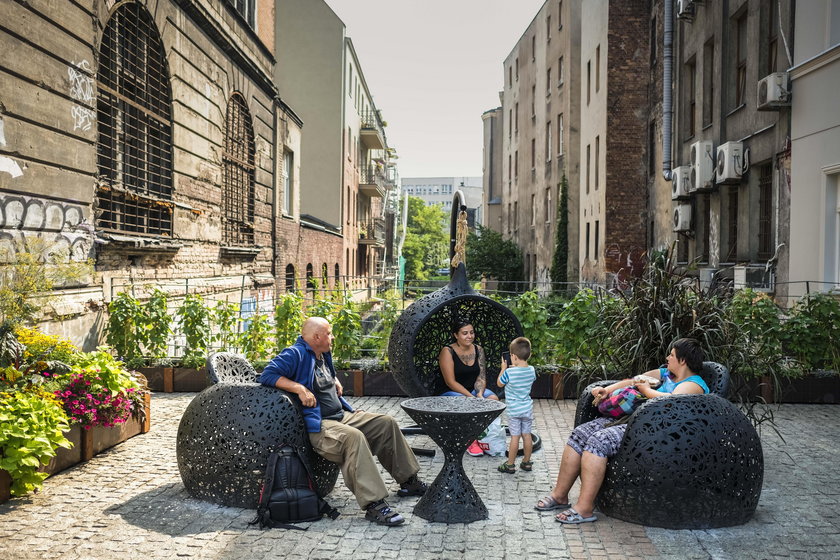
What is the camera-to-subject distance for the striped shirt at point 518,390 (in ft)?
22.7

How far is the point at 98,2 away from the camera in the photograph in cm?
1051

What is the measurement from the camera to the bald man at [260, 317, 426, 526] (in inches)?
217

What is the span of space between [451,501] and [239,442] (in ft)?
5.22

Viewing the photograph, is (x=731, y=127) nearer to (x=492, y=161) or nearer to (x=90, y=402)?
(x=90, y=402)

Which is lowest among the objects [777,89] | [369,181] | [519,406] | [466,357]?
[519,406]

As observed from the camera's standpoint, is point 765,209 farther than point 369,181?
No

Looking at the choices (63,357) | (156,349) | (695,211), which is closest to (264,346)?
(156,349)

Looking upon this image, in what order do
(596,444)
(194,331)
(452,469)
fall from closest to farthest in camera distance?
(596,444) < (452,469) < (194,331)

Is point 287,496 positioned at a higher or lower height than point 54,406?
lower

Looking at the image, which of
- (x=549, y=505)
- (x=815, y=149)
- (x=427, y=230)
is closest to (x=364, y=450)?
(x=549, y=505)

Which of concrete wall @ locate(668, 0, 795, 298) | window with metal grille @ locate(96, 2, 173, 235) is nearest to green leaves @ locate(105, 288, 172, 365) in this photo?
window with metal grille @ locate(96, 2, 173, 235)

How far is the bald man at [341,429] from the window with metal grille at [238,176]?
38.9ft

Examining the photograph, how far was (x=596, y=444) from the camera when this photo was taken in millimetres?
5590

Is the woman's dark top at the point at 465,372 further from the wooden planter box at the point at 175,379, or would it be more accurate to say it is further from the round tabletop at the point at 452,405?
the wooden planter box at the point at 175,379
